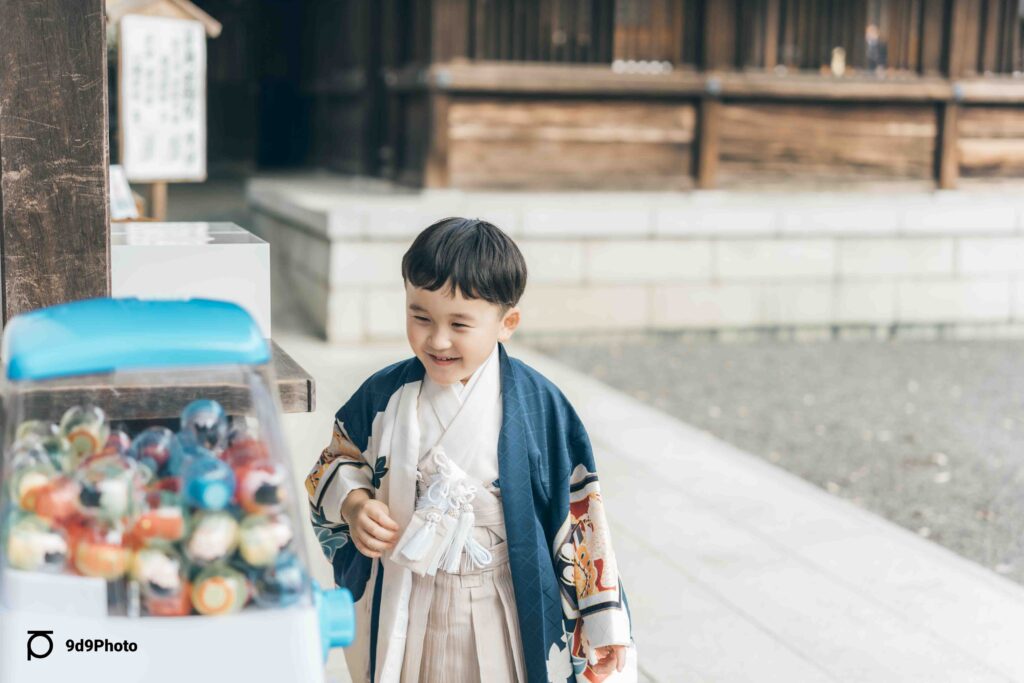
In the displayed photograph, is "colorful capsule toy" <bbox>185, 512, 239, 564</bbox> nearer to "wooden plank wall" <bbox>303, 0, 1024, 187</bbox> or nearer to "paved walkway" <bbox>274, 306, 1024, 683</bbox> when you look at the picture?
"paved walkway" <bbox>274, 306, 1024, 683</bbox>

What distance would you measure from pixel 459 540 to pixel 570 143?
7806 mm

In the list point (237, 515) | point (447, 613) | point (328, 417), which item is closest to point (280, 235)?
point (328, 417)

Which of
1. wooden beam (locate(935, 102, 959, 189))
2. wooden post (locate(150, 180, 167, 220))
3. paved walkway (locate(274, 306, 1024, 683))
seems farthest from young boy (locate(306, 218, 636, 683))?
wooden beam (locate(935, 102, 959, 189))

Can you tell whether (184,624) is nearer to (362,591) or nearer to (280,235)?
(362,591)

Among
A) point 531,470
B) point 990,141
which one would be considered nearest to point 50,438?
point 531,470

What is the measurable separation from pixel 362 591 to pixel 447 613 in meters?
0.22

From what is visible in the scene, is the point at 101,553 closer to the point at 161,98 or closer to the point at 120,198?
the point at 120,198

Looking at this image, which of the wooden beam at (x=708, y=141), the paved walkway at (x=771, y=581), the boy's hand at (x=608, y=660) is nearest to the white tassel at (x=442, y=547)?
the boy's hand at (x=608, y=660)

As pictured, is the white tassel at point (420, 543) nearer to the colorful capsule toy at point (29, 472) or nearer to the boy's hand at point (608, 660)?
the boy's hand at point (608, 660)

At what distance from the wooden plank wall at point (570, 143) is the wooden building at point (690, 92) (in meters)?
0.01

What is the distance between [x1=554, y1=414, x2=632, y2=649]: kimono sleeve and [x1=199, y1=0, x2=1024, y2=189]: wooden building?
7.15m

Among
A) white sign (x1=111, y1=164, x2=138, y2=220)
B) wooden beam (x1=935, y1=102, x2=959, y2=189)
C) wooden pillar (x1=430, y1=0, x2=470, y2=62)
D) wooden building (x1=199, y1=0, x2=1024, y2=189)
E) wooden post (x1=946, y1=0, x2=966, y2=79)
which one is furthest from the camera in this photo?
wooden beam (x1=935, y1=102, x2=959, y2=189)

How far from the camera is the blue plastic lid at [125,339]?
162 centimetres

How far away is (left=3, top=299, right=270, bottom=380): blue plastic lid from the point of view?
162cm
